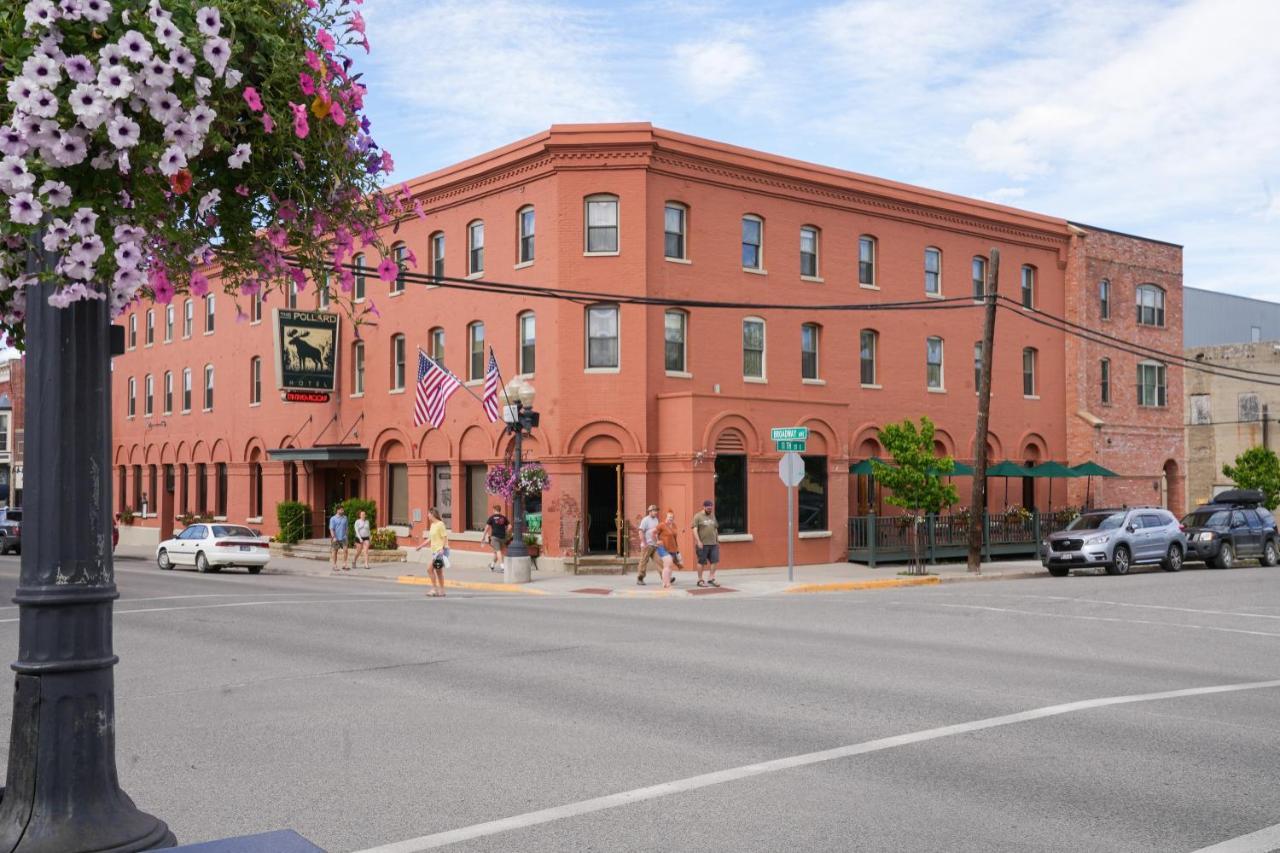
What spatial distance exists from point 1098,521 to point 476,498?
17165mm

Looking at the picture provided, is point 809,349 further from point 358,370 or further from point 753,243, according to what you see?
point 358,370

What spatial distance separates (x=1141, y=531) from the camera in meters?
31.0

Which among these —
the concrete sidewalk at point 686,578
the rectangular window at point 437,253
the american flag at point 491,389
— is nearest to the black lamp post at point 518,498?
the concrete sidewalk at point 686,578

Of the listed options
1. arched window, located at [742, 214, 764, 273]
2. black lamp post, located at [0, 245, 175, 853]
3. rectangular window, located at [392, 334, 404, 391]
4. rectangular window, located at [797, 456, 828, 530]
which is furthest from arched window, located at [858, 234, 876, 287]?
black lamp post, located at [0, 245, 175, 853]

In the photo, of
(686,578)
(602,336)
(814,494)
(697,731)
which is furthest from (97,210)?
(814,494)

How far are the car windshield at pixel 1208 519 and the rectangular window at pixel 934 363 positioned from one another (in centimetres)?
838

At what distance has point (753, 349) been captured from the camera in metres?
32.8

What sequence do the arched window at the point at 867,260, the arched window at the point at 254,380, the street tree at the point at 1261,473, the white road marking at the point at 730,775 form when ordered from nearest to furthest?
the white road marking at the point at 730,775 < the arched window at the point at 867,260 < the street tree at the point at 1261,473 < the arched window at the point at 254,380

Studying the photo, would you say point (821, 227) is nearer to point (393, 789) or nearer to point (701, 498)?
point (701, 498)

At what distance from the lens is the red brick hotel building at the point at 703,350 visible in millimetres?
30078

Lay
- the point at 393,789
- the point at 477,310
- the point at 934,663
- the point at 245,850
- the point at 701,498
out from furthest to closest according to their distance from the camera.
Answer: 1. the point at 477,310
2. the point at 701,498
3. the point at 934,663
4. the point at 393,789
5. the point at 245,850

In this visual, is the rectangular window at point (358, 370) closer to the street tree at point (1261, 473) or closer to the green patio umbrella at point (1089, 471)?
the green patio umbrella at point (1089, 471)

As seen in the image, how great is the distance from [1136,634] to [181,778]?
13.0 meters

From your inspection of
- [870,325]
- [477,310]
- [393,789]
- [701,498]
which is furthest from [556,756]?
[870,325]
